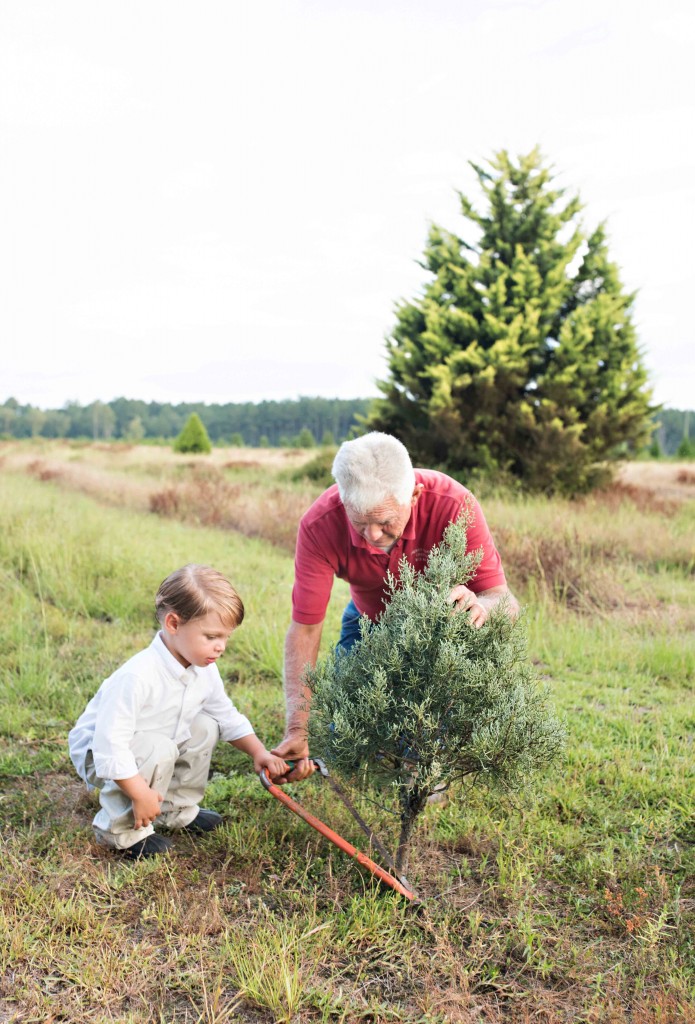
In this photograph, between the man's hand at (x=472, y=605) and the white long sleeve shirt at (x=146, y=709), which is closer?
the man's hand at (x=472, y=605)

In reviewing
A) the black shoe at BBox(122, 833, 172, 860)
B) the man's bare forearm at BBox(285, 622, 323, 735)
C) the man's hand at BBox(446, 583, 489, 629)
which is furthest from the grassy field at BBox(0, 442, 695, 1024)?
the man's hand at BBox(446, 583, 489, 629)

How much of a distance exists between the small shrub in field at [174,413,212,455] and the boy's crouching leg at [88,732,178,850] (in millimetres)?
30499

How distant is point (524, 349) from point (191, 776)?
11.7 meters

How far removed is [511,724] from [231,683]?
2.88m

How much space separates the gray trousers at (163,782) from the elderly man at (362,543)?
1.15 feet

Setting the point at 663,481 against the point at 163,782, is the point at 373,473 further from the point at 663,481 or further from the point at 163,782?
the point at 663,481

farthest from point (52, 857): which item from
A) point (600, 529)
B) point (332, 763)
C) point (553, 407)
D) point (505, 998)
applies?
point (553, 407)

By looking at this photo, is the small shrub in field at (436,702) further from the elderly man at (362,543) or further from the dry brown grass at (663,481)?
the dry brown grass at (663,481)

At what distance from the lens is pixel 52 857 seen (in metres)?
3.09

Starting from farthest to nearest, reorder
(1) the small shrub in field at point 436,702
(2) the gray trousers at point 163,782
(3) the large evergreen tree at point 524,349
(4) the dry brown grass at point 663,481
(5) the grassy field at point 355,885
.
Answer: (4) the dry brown grass at point 663,481 < (3) the large evergreen tree at point 524,349 < (2) the gray trousers at point 163,782 < (1) the small shrub in field at point 436,702 < (5) the grassy field at point 355,885

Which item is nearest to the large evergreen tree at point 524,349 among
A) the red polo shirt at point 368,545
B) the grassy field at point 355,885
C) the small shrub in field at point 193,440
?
the grassy field at point 355,885

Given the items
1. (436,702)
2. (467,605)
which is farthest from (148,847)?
(467,605)

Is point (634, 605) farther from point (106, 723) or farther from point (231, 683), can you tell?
point (106, 723)

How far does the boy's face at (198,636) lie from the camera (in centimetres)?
300
